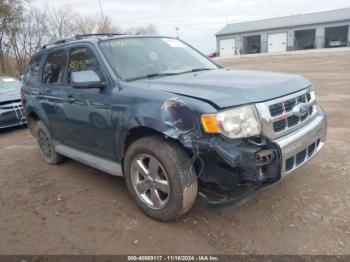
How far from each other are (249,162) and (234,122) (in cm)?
37

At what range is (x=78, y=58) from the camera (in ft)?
13.7

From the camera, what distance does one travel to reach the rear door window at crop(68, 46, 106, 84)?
3760mm

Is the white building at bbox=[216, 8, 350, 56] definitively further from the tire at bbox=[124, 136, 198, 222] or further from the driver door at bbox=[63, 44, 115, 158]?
the tire at bbox=[124, 136, 198, 222]

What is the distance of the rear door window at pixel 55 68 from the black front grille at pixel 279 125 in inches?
117

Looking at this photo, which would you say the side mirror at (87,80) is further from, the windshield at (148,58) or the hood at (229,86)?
the hood at (229,86)

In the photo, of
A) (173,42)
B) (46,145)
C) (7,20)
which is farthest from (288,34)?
(46,145)

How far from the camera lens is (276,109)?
2.96 m

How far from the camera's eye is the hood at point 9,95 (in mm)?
8078

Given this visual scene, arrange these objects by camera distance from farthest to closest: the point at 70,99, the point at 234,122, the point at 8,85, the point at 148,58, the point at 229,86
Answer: the point at 8,85
the point at 70,99
the point at 148,58
the point at 229,86
the point at 234,122

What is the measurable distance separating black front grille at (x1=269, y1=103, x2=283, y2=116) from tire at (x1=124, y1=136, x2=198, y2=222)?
87cm

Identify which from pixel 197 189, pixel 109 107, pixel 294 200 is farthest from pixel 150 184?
pixel 294 200

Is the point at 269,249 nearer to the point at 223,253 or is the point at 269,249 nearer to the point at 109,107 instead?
the point at 223,253

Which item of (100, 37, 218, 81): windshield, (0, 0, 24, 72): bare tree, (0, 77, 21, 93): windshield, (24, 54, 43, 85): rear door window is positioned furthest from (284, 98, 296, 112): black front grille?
(0, 0, 24, 72): bare tree

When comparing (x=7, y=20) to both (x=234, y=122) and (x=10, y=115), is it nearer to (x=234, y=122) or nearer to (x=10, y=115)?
(x=10, y=115)
